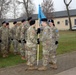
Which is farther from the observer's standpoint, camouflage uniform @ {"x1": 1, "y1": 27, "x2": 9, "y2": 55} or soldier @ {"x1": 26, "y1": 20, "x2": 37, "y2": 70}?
camouflage uniform @ {"x1": 1, "y1": 27, "x2": 9, "y2": 55}

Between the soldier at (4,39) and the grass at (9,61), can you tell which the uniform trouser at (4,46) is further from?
the grass at (9,61)

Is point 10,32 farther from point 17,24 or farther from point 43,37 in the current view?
point 43,37

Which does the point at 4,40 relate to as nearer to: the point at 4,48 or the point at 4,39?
the point at 4,39

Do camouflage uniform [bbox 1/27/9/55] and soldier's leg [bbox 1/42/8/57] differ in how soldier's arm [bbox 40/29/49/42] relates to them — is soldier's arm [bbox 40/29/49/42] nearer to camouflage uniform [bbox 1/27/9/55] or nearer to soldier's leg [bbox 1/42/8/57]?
camouflage uniform [bbox 1/27/9/55]

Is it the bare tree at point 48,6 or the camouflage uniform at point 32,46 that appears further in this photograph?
the bare tree at point 48,6

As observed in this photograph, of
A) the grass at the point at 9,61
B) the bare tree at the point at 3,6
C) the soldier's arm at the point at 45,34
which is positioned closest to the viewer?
the soldier's arm at the point at 45,34

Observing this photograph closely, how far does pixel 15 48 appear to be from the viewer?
48.9ft

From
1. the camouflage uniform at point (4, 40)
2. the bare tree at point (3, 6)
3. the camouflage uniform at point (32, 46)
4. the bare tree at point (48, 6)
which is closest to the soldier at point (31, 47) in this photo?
the camouflage uniform at point (32, 46)

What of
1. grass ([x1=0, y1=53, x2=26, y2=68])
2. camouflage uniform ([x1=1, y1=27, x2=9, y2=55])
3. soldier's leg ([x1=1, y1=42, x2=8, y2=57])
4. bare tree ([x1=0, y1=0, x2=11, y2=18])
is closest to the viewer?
grass ([x1=0, y1=53, x2=26, y2=68])

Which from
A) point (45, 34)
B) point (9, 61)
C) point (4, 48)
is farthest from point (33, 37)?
point (4, 48)

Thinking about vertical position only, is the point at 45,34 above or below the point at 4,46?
above

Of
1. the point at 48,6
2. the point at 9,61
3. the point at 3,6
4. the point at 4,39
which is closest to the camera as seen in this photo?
the point at 9,61

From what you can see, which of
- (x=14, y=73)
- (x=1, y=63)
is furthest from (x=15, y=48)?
(x=14, y=73)

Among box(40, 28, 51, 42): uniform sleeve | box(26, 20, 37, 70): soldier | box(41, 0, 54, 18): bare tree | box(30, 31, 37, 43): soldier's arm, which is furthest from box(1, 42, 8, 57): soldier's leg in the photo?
box(41, 0, 54, 18): bare tree
